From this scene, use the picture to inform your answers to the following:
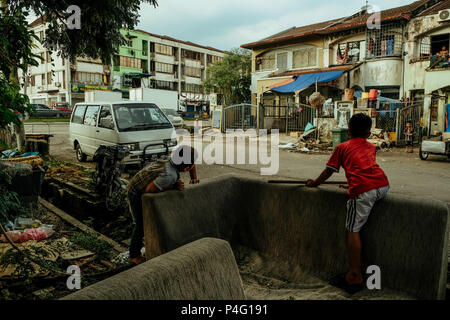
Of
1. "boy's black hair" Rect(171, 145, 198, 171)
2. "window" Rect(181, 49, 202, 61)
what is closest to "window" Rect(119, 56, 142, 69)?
"window" Rect(181, 49, 202, 61)

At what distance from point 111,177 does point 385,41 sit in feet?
65.7

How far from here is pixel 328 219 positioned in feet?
11.3

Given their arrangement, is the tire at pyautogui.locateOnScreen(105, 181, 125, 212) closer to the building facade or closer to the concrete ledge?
the concrete ledge

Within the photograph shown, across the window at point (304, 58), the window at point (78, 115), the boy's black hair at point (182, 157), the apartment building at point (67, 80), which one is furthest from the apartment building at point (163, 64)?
the boy's black hair at point (182, 157)

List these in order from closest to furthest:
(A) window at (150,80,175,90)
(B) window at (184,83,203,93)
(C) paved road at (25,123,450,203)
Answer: (C) paved road at (25,123,450,203)
(A) window at (150,80,175,90)
(B) window at (184,83,203,93)

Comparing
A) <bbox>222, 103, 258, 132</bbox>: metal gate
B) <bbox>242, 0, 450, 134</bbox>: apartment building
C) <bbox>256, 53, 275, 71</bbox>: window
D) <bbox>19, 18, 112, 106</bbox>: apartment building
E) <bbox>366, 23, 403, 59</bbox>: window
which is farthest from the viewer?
<bbox>19, 18, 112, 106</bbox>: apartment building

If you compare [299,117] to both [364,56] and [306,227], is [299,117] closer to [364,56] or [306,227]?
[364,56]

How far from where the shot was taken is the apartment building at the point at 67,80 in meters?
45.1

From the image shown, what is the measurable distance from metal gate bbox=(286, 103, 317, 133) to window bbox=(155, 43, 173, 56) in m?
40.6

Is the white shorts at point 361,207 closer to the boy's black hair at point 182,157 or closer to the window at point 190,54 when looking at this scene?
the boy's black hair at point 182,157

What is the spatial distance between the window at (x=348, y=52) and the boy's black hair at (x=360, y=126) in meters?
21.3

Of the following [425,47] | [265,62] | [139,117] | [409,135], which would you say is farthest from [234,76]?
[139,117]

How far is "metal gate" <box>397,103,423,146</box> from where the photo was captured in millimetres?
15312

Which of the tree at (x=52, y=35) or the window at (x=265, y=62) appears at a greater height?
the window at (x=265, y=62)
